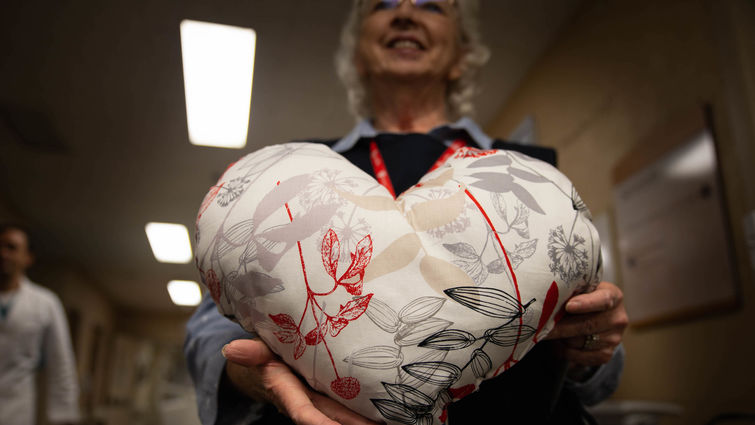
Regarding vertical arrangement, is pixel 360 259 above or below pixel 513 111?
below

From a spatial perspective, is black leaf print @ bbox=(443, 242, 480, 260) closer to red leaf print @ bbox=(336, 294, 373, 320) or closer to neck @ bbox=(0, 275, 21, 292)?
red leaf print @ bbox=(336, 294, 373, 320)

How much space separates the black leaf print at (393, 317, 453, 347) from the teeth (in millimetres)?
550

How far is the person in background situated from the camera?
1926mm

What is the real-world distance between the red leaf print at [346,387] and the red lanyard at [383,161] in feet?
0.98

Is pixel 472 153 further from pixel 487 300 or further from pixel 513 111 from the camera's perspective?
pixel 513 111

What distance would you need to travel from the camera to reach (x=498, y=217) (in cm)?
41

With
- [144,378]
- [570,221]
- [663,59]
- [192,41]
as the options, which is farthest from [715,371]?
[144,378]

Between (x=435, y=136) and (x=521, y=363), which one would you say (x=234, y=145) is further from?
(x=521, y=363)

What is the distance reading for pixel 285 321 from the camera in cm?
40

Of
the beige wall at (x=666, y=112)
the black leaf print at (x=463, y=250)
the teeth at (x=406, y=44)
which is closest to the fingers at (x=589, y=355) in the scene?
the black leaf print at (x=463, y=250)

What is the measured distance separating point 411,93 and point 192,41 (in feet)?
6.27

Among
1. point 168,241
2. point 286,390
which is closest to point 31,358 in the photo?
point 286,390

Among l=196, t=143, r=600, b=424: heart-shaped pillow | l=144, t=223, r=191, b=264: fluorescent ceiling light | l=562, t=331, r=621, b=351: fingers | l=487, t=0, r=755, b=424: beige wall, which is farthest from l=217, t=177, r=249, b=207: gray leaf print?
l=144, t=223, r=191, b=264: fluorescent ceiling light

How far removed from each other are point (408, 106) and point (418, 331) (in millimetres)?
537
